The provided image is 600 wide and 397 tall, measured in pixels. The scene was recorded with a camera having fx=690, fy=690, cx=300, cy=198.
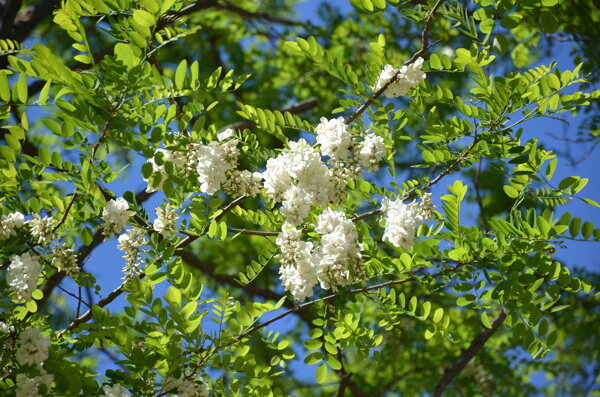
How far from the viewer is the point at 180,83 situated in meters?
1.61

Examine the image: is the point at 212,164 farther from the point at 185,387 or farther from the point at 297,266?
the point at 185,387

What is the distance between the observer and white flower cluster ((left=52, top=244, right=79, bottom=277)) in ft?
5.94

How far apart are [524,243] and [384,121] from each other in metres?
0.51

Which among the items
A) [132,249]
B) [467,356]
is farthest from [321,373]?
[467,356]

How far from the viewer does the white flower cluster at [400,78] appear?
180cm

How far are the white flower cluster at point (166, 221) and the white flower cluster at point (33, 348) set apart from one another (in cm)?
38

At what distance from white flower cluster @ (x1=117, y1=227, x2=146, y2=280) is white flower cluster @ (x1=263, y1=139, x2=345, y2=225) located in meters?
0.40

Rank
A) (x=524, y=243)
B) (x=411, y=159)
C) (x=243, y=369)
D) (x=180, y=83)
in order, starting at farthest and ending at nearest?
(x=411, y=159), (x=243, y=369), (x=524, y=243), (x=180, y=83)

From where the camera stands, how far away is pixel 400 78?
1.82 m

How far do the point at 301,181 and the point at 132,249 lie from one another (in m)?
0.51

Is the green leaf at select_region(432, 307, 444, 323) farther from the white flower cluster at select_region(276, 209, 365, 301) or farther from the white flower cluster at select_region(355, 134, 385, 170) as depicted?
the white flower cluster at select_region(355, 134, 385, 170)

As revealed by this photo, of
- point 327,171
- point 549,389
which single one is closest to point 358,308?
point 327,171

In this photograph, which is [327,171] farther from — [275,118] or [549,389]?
[549,389]

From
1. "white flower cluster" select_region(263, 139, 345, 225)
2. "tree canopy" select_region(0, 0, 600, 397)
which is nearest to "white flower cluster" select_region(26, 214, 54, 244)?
"tree canopy" select_region(0, 0, 600, 397)
